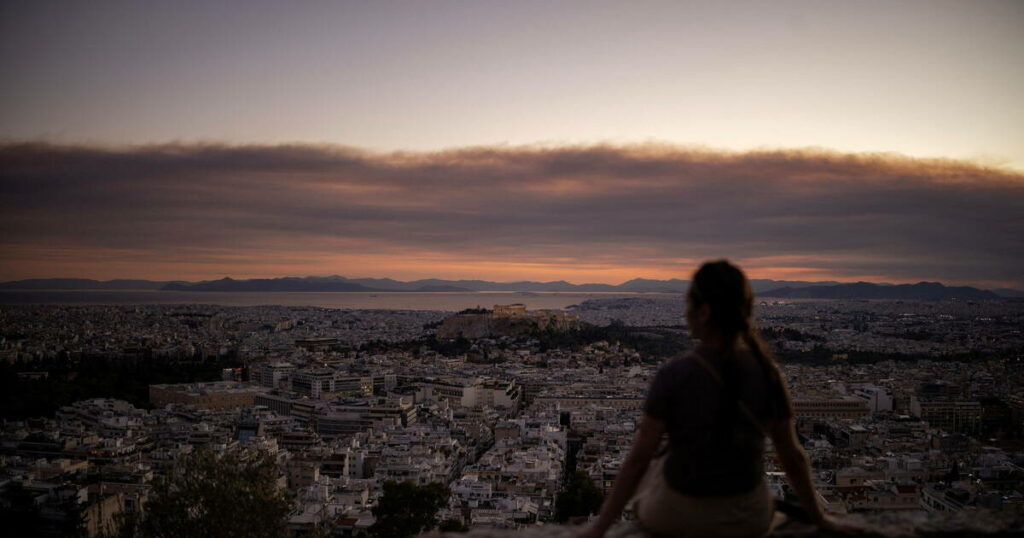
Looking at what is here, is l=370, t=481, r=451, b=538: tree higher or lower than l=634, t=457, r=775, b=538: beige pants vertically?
lower

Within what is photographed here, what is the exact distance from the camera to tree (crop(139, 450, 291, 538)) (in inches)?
321

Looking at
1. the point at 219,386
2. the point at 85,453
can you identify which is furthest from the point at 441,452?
the point at 219,386

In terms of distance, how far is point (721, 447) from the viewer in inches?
72.2

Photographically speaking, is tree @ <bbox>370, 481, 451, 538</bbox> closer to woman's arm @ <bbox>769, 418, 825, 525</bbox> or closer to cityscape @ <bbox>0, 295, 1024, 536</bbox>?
cityscape @ <bbox>0, 295, 1024, 536</bbox>

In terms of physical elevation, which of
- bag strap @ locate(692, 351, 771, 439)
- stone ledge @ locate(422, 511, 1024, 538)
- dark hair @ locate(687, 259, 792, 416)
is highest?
dark hair @ locate(687, 259, 792, 416)

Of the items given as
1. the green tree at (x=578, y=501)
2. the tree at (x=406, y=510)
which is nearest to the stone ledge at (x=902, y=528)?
the tree at (x=406, y=510)

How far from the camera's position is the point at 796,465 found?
6.49 feet

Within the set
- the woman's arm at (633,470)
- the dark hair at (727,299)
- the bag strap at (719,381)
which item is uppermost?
the dark hair at (727,299)

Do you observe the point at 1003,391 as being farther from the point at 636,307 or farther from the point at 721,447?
the point at 636,307

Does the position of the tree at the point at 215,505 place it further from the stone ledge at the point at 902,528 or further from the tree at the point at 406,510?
the stone ledge at the point at 902,528

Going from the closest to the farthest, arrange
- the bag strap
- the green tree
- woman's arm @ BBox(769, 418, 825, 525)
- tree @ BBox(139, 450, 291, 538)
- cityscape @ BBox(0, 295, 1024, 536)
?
1. the bag strap
2. woman's arm @ BBox(769, 418, 825, 525)
3. tree @ BBox(139, 450, 291, 538)
4. the green tree
5. cityscape @ BBox(0, 295, 1024, 536)

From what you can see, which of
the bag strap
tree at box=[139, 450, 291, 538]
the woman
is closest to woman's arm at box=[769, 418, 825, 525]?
the woman

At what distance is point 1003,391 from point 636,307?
90337mm

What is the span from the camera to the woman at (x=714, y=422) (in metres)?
1.80
